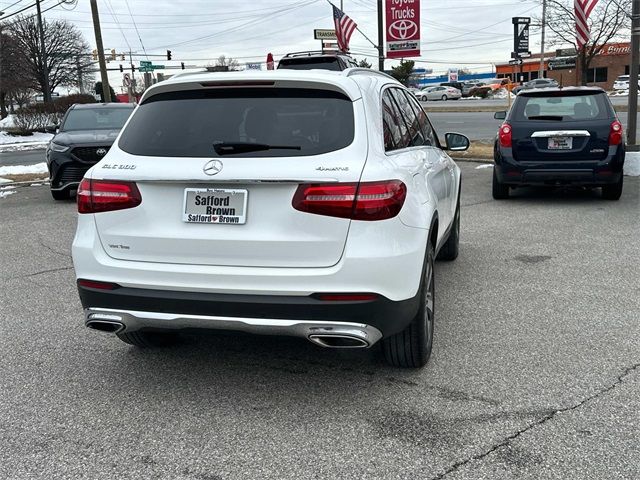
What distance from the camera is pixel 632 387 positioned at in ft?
11.6

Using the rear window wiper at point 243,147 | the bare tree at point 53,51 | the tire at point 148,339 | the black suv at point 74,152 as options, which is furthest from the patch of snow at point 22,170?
the bare tree at point 53,51

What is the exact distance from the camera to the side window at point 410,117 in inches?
175

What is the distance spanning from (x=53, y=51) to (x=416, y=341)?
2575 inches

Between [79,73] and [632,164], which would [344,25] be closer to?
[632,164]

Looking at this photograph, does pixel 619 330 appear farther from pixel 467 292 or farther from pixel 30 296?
pixel 30 296


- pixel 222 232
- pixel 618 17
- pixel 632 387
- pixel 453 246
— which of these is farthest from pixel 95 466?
pixel 618 17

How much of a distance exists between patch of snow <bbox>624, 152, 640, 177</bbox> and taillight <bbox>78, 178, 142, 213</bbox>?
33.3 ft

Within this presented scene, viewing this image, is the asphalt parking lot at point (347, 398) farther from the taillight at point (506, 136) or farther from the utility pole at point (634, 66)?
the utility pole at point (634, 66)

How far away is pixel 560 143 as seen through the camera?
8.84 meters

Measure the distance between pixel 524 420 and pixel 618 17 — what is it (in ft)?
96.5

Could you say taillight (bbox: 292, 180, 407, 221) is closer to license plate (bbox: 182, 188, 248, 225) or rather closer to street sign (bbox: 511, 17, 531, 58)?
license plate (bbox: 182, 188, 248, 225)

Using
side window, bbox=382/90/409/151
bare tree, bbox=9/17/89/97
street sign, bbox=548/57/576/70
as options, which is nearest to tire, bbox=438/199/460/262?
side window, bbox=382/90/409/151

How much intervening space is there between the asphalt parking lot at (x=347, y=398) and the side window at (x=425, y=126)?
1275 mm

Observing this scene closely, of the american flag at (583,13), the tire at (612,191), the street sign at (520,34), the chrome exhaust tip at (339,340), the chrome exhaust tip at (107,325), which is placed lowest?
the tire at (612,191)
